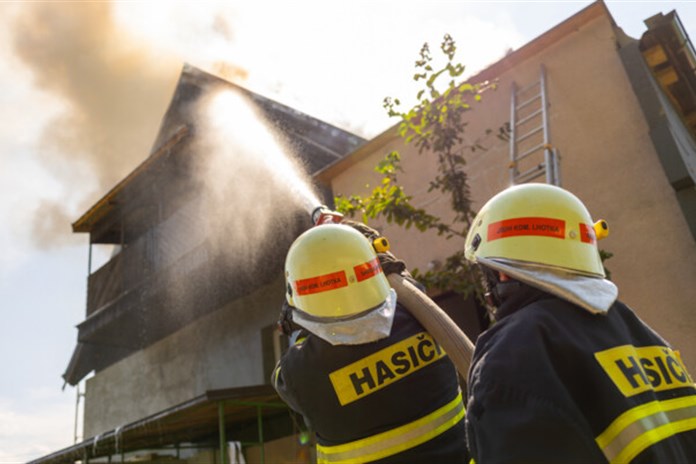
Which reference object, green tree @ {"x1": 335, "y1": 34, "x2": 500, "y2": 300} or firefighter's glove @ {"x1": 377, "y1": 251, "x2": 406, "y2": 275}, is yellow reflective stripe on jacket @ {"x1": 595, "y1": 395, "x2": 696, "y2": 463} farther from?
green tree @ {"x1": 335, "y1": 34, "x2": 500, "y2": 300}

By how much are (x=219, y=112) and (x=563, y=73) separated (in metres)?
7.00

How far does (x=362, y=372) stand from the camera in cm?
201

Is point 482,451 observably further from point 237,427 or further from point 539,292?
point 237,427

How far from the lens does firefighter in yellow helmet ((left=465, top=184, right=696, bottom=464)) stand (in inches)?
48.6

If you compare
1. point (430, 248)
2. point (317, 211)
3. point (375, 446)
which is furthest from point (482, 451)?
point (430, 248)

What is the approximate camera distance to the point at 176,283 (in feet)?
33.9

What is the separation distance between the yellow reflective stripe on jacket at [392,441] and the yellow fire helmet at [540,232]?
631mm

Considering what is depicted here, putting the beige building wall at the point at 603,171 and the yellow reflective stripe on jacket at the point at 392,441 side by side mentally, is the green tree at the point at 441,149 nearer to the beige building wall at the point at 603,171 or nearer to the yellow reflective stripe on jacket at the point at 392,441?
the beige building wall at the point at 603,171

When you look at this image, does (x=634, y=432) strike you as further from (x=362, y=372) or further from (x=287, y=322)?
(x=287, y=322)

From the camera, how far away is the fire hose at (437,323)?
2064mm

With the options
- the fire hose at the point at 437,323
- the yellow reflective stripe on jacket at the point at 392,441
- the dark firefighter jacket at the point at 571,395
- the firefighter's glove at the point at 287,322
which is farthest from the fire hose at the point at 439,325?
the dark firefighter jacket at the point at 571,395

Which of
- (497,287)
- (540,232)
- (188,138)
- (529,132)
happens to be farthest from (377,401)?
(188,138)

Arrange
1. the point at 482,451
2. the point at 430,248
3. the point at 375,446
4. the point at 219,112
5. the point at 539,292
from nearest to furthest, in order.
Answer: the point at 482,451
the point at 539,292
the point at 375,446
the point at 430,248
the point at 219,112

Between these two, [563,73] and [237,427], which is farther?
[237,427]
